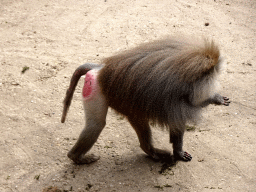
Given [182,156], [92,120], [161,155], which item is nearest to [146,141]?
[161,155]

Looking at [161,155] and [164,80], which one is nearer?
[164,80]

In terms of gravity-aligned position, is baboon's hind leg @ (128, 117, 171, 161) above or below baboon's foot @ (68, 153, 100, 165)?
above

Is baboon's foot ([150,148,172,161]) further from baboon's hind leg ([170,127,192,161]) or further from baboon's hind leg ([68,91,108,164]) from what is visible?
baboon's hind leg ([68,91,108,164])

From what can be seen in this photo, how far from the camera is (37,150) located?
3008mm

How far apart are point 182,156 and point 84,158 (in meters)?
0.95

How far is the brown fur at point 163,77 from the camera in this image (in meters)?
2.10

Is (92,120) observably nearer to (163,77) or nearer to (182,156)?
(163,77)

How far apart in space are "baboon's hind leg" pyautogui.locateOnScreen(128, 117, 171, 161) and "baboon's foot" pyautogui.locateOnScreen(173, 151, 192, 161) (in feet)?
0.28

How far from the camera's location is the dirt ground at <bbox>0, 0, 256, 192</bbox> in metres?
2.71

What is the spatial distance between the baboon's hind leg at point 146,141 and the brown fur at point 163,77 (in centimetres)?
30

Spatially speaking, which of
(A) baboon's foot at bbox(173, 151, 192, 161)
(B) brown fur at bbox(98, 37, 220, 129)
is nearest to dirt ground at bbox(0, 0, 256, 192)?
(A) baboon's foot at bbox(173, 151, 192, 161)

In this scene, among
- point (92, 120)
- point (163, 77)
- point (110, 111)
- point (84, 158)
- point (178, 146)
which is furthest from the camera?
point (110, 111)

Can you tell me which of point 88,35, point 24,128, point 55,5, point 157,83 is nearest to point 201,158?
point 157,83

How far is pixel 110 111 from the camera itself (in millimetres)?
3539
